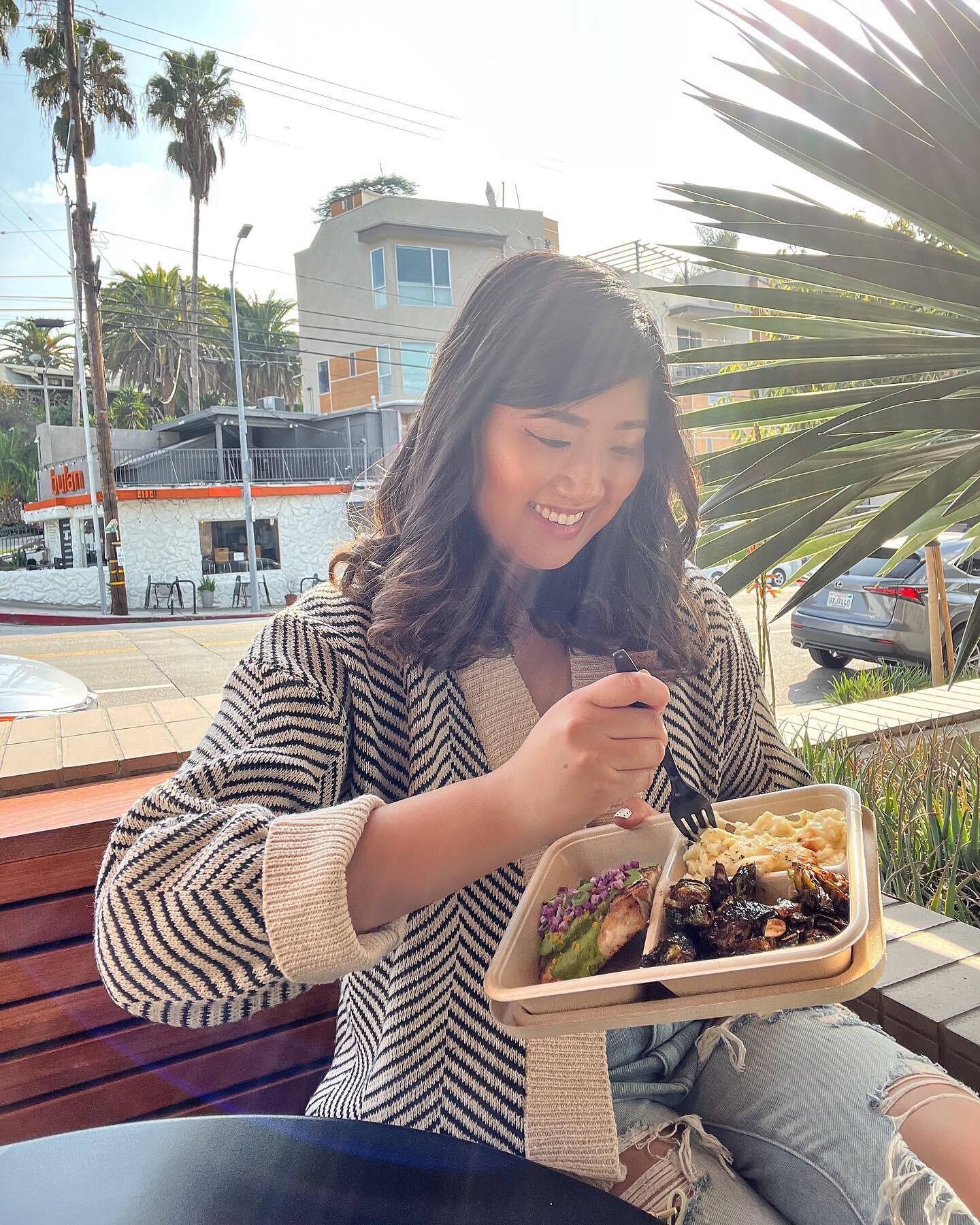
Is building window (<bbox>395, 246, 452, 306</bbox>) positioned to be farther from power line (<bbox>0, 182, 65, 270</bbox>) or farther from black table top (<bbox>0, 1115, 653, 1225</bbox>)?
black table top (<bbox>0, 1115, 653, 1225</bbox>)

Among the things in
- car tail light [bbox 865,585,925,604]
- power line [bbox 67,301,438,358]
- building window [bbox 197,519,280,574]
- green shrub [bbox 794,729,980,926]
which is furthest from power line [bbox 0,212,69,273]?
building window [bbox 197,519,280,574]

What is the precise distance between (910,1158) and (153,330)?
15.3m

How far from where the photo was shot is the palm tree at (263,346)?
18.9m

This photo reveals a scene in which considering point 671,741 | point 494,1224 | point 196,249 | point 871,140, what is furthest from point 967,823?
point 196,249

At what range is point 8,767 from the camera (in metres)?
1.48

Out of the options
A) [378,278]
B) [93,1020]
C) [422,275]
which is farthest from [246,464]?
[93,1020]

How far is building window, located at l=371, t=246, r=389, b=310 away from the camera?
1892cm

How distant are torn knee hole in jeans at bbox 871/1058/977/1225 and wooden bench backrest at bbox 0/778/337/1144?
892mm

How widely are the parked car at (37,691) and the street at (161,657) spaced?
1453mm

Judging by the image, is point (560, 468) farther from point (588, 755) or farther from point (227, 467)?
point (227, 467)

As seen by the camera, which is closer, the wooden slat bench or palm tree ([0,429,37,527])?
the wooden slat bench

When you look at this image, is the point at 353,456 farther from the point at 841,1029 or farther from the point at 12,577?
the point at 841,1029

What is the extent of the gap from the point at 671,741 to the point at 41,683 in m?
2.53

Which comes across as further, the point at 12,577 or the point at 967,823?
the point at 12,577
